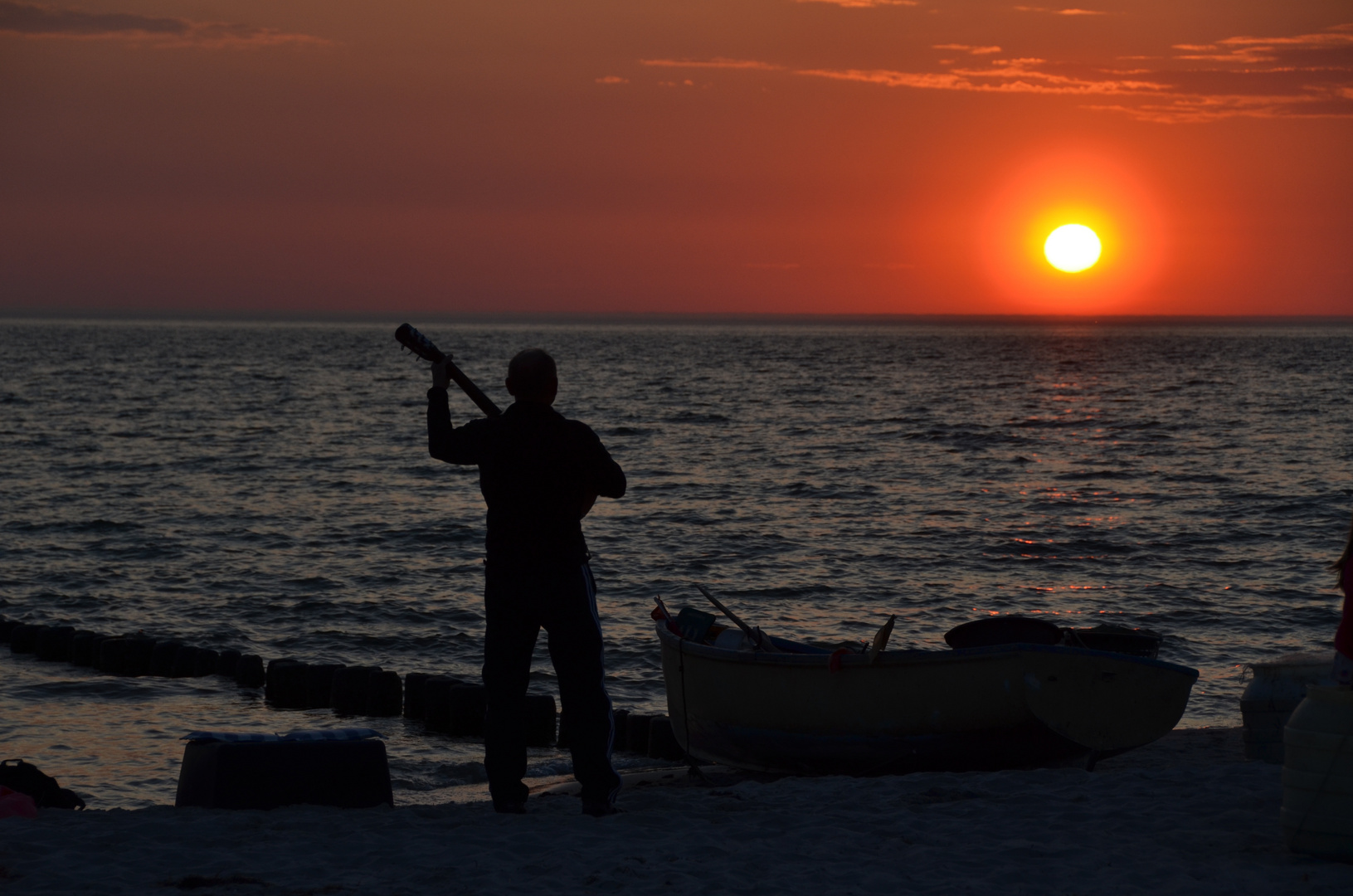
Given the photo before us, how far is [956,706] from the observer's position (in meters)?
9.89

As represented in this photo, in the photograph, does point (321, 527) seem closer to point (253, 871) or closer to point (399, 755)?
point (399, 755)

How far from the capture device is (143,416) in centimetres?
6088

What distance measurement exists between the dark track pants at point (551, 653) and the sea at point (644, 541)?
11.2ft

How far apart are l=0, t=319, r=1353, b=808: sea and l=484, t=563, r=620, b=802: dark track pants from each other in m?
3.41

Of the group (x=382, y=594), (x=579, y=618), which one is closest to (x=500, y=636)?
(x=579, y=618)

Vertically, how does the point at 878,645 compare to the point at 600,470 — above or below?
below

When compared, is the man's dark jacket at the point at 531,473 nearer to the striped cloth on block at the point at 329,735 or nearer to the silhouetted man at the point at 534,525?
the silhouetted man at the point at 534,525

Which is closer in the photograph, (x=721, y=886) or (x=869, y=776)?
(x=721, y=886)

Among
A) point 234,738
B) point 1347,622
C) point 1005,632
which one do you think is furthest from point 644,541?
point 1347,622

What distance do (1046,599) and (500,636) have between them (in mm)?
15689

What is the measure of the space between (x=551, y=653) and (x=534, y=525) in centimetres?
73

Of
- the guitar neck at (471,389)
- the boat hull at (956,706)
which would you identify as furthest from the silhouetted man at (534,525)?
the boat hull at (956,706)

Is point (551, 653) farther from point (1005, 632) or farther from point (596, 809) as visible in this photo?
point (1005, 632)

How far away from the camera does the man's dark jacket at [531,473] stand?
7375 millimetres
